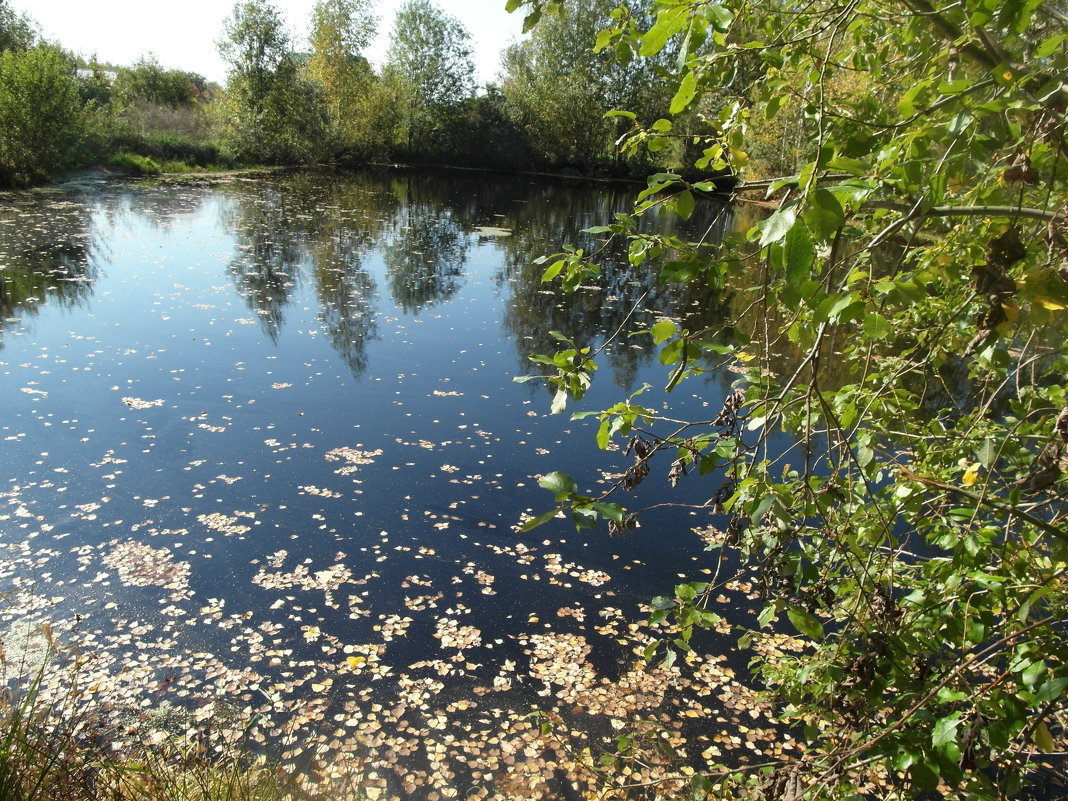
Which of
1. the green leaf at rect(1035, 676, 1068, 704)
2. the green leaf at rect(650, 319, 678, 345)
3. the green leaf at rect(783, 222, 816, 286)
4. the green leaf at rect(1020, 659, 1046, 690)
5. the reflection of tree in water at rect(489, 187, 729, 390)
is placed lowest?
the reflection of tree in water at rect(489, 187, 729, 390)

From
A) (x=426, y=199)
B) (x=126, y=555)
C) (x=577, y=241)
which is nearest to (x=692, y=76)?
(x=126, y=555)

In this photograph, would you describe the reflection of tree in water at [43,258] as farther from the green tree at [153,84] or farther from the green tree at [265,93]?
the green tree at [153,84]

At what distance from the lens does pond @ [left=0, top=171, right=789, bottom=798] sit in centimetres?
394

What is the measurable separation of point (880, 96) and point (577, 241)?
15.6 m

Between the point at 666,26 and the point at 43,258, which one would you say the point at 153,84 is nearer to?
the point at 43,258

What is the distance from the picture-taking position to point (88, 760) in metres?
3.01

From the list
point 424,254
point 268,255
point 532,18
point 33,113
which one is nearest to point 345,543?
point 532,18

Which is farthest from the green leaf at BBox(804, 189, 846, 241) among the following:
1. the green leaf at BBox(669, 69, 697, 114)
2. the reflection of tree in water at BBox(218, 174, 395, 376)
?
the reflection of tree in water at BBox(218, 174, 395, 376)

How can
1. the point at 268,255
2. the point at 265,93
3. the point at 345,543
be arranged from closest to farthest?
the point at 345,543
the point at 268,255
the point at 265,93

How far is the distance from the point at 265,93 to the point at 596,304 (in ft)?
108

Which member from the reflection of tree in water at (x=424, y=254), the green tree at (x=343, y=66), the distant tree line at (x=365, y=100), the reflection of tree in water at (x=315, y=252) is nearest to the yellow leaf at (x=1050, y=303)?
the reflection of tree in water at (x=315, y=252)

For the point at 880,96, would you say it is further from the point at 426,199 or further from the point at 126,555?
the point at 426,199

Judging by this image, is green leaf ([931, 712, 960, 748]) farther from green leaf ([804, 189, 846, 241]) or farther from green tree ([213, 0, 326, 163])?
green tree ([213, 0, 326, 163])

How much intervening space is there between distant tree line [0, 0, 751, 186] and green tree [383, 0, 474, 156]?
0.07 m
